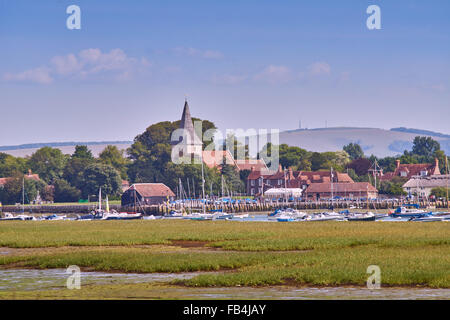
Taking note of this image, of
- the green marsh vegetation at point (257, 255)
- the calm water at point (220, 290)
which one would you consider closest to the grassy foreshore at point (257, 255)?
the green marsh vegetation at point (257, 255)

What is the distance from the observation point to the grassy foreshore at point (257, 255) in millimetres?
42281

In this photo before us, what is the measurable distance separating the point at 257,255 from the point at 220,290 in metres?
14.5

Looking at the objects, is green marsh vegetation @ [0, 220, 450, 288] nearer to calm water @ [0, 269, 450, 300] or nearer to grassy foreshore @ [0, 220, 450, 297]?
grassy foreshore @ [0, 220, 450, 297]

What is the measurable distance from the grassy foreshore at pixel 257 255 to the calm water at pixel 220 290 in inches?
57.9

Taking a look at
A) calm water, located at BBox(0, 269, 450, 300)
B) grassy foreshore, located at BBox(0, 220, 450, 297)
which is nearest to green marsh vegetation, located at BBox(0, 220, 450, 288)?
grassy foreshore, located at BBox(0, 220, 450, 297)

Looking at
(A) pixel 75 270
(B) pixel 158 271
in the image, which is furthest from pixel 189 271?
(A) pixel 75 270

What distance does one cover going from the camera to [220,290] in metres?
40.3

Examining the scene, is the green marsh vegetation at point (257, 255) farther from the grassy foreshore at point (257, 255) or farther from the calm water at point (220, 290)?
the calm water at point (220, 290)

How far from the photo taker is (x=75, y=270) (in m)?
51.6

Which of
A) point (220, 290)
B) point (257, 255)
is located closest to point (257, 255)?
point (257, 255)

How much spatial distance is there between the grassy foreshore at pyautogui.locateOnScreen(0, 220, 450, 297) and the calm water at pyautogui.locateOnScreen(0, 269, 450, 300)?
147cm
